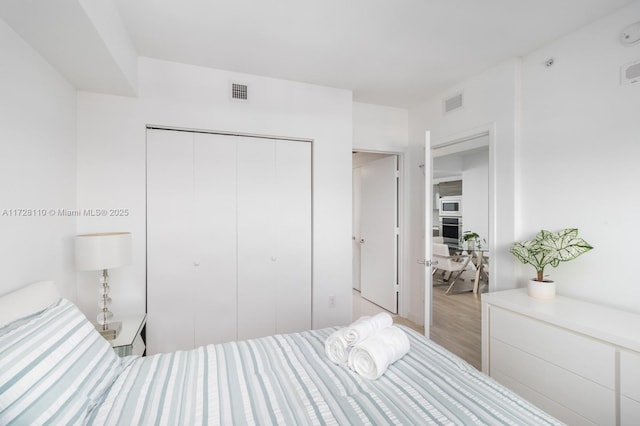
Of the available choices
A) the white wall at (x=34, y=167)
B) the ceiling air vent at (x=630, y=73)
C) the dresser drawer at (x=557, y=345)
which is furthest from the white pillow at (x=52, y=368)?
the ceiling air vent at (x=630, y=73)

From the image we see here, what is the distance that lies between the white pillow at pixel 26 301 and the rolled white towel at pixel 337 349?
134cm

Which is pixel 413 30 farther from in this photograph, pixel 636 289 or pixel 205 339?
pixel 205 339

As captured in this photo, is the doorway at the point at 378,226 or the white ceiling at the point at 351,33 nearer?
the white ceiling at the point at 351,33

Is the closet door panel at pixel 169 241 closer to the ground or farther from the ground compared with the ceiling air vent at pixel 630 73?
closer to the ground

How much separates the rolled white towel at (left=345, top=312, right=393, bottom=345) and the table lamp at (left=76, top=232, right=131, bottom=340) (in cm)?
157

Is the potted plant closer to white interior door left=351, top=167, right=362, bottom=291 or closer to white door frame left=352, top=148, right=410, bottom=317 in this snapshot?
white door frame left=352, top=148, right=410, bottom=317

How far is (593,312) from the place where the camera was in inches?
72.3

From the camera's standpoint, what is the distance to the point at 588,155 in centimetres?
207

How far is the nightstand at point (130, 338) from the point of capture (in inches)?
72.8

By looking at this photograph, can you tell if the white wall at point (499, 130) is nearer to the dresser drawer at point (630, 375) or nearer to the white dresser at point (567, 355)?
the white dresser at point (567, 355)

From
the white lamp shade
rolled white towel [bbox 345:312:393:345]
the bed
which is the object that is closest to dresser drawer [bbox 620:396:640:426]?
the bed

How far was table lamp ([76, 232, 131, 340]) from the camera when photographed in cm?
186

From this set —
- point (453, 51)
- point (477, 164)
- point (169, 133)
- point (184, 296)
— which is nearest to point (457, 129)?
point (477, 164)

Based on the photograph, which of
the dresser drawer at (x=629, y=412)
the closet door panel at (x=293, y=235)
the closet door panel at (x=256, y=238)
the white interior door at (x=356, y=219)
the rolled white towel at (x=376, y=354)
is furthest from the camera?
the white interior door at (x=356, y=219)
